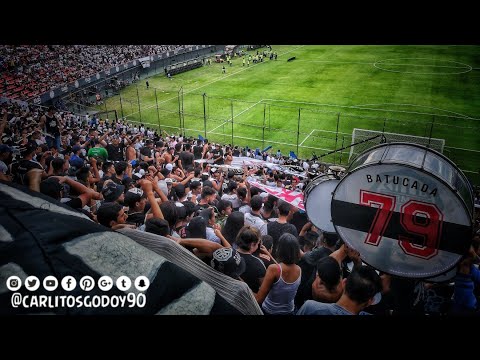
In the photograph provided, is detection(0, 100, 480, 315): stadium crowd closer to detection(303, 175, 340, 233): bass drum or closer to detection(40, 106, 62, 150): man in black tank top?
detection(303, 175, 340, 233): bass drum

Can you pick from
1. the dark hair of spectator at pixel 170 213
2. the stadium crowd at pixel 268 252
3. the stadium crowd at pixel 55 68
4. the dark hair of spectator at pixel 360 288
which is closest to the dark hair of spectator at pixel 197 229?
the stadium crowd at pixel 268 252

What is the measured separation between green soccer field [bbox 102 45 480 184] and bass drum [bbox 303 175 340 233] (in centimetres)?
999

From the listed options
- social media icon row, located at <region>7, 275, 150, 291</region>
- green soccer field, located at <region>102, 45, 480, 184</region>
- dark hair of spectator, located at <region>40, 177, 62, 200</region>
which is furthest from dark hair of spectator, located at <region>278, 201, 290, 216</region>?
green soccer field, located at <region>102, 45, 480, 184</region>

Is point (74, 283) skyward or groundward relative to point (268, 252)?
skyward

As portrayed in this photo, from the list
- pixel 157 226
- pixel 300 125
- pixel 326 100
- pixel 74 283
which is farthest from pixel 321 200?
pixel 326 100

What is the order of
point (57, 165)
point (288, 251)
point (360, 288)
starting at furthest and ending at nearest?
1. point (57, 165)
2. point (288, 251)
3. point (360, 288)

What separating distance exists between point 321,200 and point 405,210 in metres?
1.03

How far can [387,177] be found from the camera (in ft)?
9.22

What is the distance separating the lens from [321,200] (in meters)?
3.72

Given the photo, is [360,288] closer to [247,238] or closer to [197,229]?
[247,238]

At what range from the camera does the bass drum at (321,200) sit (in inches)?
143
